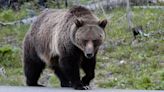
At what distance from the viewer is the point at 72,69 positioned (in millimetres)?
5820

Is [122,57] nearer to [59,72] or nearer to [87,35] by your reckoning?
[59,72]

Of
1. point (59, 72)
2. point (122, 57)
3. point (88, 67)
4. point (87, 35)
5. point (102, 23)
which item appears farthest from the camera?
point (122, 57)

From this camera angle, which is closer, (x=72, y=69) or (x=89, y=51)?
(x=89, y=51)

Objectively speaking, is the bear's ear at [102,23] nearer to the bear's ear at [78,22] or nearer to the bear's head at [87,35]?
the bear's head at [87,35]

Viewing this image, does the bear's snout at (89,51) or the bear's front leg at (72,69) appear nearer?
the bear's snout at (89,51)

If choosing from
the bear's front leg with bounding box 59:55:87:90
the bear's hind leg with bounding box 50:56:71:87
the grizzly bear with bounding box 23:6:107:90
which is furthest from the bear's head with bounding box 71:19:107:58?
the bear's hind leg with bounding box 50:56:71:87

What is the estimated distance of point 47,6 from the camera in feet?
45.8

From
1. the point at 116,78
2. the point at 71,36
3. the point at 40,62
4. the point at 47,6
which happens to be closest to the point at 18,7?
the point at 47,6

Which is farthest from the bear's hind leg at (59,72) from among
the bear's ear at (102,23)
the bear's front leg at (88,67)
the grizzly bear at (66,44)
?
the bear's ear at (102,23)

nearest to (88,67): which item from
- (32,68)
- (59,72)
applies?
(59,72)

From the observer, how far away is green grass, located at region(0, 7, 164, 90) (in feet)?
25.8

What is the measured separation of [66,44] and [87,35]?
11.0 inches

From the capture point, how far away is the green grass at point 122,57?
785 cm

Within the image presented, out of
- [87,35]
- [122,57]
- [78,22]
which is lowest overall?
[122,57]
